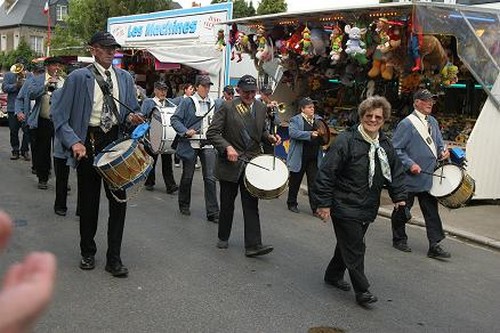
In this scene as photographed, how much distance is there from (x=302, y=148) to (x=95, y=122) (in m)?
4.02

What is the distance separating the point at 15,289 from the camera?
2.74 ft

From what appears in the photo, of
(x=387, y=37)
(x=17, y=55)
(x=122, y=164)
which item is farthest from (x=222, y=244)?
(x=17, y=55)

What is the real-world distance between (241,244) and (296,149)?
254cm

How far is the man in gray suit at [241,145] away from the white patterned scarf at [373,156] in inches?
56.1

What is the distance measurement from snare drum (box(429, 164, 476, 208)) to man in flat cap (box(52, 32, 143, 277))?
3.18 meters

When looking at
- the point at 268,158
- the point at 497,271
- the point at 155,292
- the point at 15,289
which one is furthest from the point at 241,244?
the point at 15,289

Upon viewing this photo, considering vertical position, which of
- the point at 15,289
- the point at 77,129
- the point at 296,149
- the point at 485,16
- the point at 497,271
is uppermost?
the point at 485,16

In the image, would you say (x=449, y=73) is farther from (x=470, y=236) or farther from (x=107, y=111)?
(x=107, y=111)

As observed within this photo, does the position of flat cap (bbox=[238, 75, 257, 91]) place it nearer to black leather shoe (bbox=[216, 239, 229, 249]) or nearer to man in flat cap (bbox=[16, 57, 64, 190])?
black leather shoe (bbox=[216, 239, 229, 249])

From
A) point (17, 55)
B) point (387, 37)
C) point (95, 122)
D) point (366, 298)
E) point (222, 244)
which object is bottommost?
point (222, 244)

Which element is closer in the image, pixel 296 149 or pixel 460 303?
pixel 460 303

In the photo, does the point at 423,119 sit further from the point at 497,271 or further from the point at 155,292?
the point at 155,292

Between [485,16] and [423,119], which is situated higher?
[485,16]

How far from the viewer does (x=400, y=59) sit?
9.00 metres
